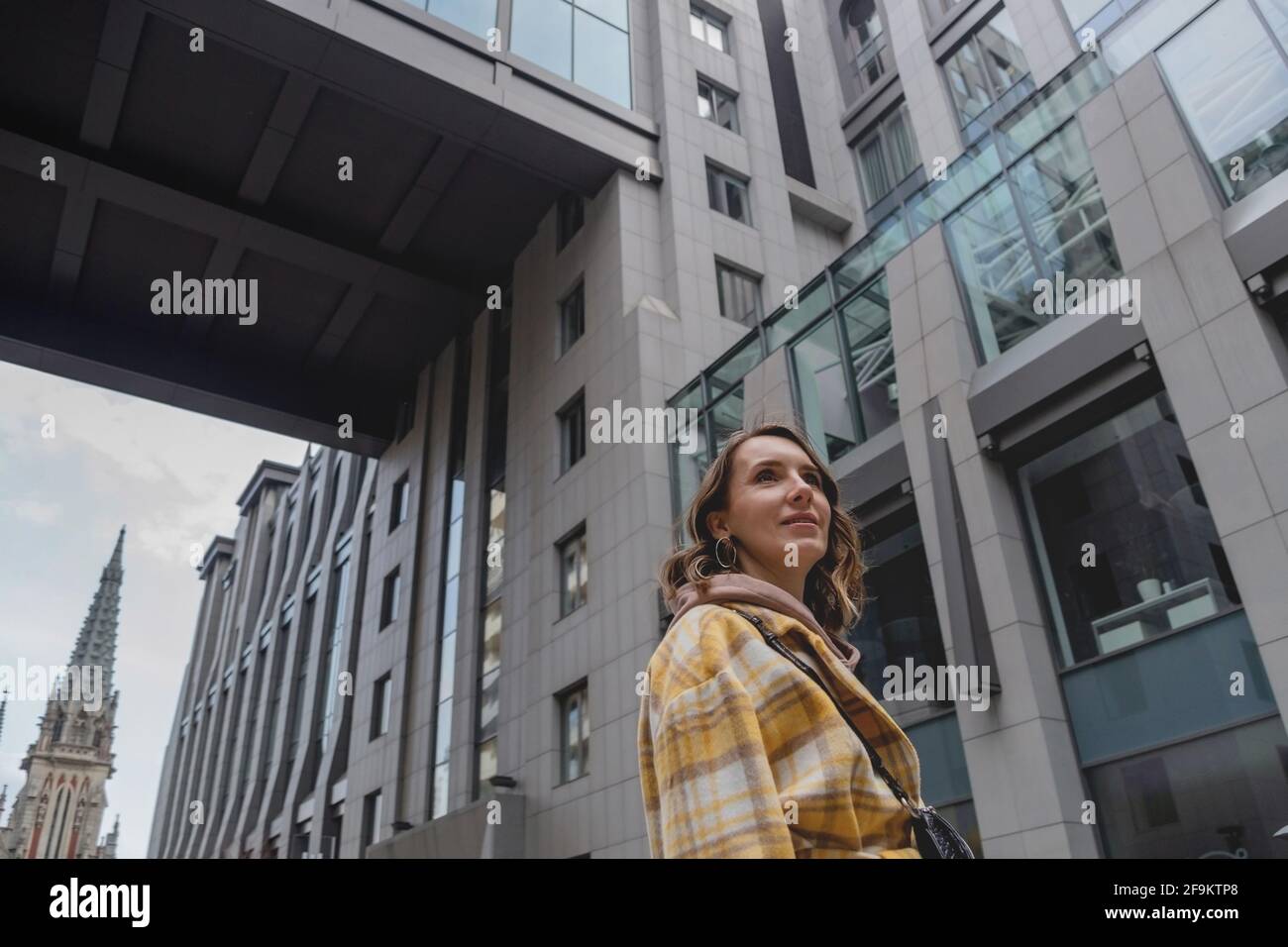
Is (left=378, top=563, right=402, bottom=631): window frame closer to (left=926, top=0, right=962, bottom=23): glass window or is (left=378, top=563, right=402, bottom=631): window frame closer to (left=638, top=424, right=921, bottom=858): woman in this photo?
(left=926, top=0, right=962, bottom=23): glass window

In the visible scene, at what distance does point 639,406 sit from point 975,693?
10.2 m

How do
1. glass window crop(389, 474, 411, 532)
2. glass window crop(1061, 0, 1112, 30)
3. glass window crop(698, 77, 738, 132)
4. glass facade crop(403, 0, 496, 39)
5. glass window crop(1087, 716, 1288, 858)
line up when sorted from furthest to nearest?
glass window crop(389, 474, 411, 532), glass window crop(698, 77, 738, 132), glass facade crop(403, 0, 496, 39), glass window crop(1061, 0, 1112, 30), glass window crop(1087, 716, 1288, 858)

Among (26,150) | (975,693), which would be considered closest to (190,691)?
(26,150)

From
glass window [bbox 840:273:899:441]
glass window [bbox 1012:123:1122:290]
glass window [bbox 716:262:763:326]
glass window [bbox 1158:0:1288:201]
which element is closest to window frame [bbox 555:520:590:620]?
glass window [bbox 716:262:763:326]

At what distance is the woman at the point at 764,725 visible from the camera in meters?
1.80

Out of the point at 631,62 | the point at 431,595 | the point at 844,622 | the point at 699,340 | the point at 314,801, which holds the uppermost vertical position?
the point at 631,62

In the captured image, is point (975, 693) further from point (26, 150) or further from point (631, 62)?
point (26, 150)

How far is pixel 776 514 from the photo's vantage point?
262 cm

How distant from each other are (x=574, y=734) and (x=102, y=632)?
13531 cm

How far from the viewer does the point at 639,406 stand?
20.1 metres

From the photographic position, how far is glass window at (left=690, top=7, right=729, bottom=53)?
27.5 m
